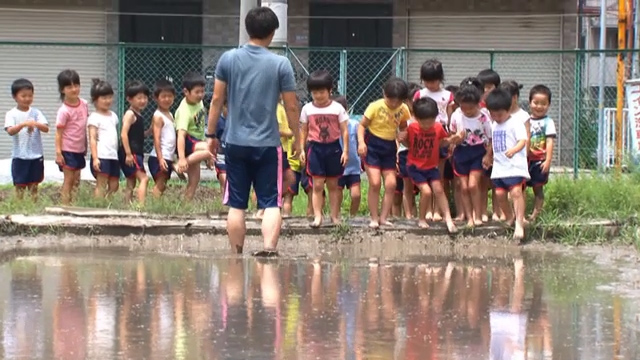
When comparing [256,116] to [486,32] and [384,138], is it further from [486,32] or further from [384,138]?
[486,32]

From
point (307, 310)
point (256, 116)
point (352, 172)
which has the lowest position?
point (307, 310)

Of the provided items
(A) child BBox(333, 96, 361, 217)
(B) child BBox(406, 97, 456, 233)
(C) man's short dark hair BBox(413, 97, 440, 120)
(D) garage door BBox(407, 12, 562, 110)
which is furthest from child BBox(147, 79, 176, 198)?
(D) garage door BBox(407, 12, 562, 110)

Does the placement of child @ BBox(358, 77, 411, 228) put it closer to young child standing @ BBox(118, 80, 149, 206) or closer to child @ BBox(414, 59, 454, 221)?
child @ BBox(414, 59, 454, 221)

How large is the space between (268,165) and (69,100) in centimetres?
387

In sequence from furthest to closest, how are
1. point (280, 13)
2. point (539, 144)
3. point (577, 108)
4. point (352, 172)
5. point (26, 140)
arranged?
point (577, 108) < point (280, 13) < point (26, 140) < point (352, 172) < point (539, 144)

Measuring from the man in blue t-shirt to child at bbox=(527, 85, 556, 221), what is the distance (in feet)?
9.42

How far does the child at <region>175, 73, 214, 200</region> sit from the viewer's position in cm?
1211

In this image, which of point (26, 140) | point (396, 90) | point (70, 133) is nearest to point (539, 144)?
point (396, 90)

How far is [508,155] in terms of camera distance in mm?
10641

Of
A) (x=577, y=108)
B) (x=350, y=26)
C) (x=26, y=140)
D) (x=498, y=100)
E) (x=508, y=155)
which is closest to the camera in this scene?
(x=508, y=155)

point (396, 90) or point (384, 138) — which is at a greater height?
point (396, 90)

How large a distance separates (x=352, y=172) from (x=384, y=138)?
0.64 meters

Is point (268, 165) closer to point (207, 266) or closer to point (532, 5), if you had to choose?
point (207, 266)

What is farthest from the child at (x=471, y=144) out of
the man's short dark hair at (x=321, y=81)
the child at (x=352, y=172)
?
the man's short dark hair at (x=321, y=81)
